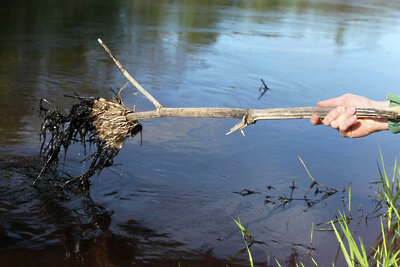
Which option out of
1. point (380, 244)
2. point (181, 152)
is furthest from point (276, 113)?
point (181, 152)

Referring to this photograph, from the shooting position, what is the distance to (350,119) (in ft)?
9.86

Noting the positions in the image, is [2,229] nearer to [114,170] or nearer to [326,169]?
[114,170]

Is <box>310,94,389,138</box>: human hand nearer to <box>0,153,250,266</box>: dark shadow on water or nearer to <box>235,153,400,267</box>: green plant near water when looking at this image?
<box>235,153,400,267</box>: green plant near water

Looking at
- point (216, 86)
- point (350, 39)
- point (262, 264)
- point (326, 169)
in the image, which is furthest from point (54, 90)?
point (350, 39)

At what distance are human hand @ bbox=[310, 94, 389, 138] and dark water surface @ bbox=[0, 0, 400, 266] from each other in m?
1.06

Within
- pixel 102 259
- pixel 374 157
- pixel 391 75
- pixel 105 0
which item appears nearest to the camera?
pixel 102 259

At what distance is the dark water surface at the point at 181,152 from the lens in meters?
3.88

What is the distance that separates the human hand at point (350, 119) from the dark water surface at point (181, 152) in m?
1.06

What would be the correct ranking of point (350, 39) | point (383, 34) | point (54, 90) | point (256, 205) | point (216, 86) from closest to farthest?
point (256, 205)
point (54, 90)
point (216, 86)
point (350, 39)
point (383, 34)

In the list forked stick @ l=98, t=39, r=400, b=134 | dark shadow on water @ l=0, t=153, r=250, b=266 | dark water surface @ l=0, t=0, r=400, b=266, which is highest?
forked stick @ l=98, t=39, r=400, b=134

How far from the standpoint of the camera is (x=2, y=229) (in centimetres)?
389

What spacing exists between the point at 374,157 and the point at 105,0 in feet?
46.4

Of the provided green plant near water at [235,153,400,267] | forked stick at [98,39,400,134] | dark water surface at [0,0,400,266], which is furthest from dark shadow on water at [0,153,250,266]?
forked stick at [98,39,400,134]

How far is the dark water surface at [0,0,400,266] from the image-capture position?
3.88m
